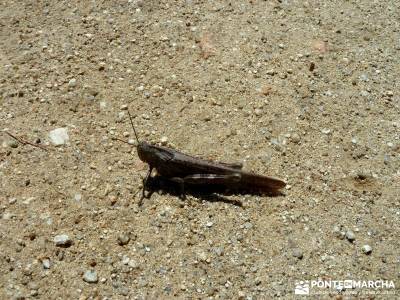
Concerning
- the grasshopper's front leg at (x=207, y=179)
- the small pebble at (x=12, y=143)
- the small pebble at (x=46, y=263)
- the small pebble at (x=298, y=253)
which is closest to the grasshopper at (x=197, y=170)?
the grasshopper's front leg at (x=207, y=179)

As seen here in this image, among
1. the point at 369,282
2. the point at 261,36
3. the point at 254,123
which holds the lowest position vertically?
the point at 369,282

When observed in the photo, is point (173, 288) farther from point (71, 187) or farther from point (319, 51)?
point (319, 51)

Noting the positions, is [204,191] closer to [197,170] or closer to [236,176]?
[197,170]

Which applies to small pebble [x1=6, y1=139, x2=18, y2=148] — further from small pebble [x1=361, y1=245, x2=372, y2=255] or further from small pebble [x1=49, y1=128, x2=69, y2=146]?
small pebble [x1=361, y1=245, x2=372, y2=255]

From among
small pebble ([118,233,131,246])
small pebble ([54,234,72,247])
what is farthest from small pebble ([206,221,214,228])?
small pebble ([54,234,72,247])

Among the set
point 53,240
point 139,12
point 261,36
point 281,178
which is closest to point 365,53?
point 261,36
